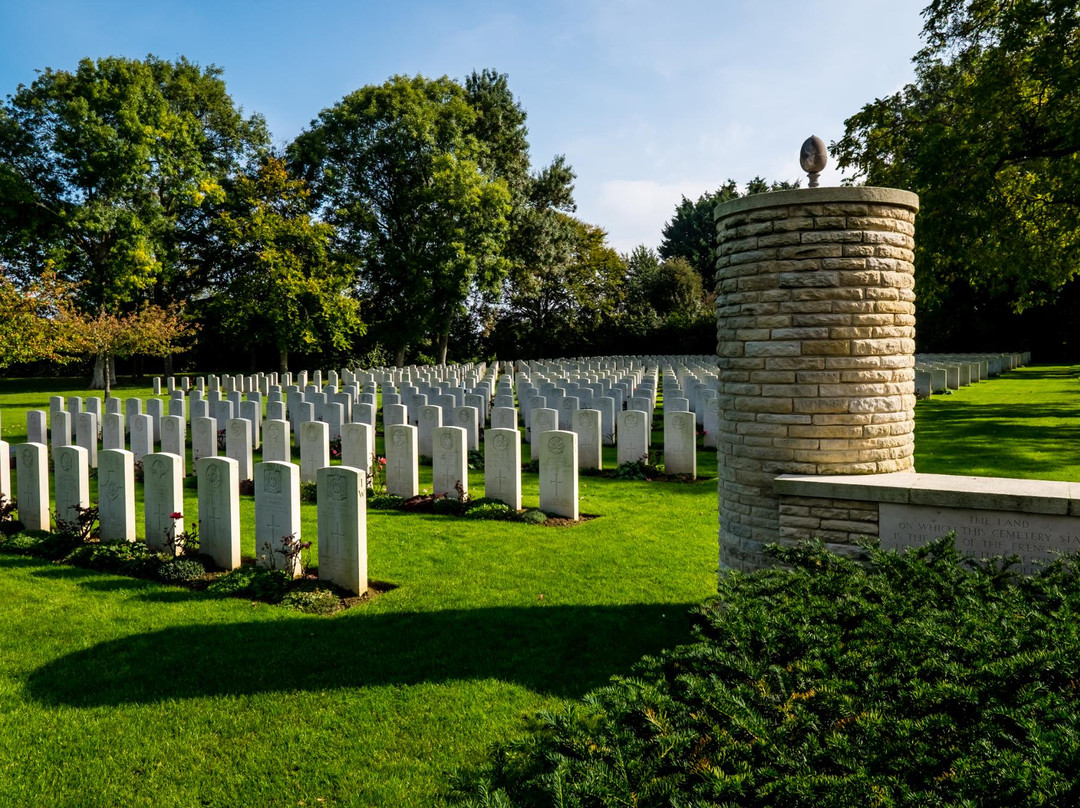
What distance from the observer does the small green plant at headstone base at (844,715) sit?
2430mm

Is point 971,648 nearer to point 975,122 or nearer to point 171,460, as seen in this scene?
point 171,460

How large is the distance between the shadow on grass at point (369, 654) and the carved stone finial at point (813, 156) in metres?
3.62

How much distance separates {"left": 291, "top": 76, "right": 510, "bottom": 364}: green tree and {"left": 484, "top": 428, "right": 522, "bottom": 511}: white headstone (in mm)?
24781

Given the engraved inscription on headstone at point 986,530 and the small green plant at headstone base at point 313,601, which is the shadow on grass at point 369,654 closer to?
the small green plant at headstone base at point 313,601

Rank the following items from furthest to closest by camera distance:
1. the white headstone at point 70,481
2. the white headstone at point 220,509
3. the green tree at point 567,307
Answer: the green tree at point 567,307, the white headstone at point 70,481, the white headstone at point 220,509

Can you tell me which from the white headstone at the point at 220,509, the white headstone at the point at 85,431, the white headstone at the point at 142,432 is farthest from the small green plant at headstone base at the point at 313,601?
the white headstone at the point at 85,431

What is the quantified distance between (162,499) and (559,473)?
4453 millimetres

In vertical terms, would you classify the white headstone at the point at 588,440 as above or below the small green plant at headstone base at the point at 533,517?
above

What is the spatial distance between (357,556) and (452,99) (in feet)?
113

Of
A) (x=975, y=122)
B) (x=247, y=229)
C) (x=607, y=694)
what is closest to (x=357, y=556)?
(x=607, y=694)

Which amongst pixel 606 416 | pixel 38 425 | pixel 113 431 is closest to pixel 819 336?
pixel 606 416

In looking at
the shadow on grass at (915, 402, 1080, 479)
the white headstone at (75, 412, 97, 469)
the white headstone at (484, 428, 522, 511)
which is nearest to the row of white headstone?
the white headstone at (484, 428, 522, 511)

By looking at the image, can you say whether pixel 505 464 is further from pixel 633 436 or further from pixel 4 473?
pixel 4 473

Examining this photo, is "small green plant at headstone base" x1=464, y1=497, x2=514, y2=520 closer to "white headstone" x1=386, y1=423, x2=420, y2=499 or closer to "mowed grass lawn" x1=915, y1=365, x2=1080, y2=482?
"white headstone" x1=386, y1=423, x2=420, y2=499
